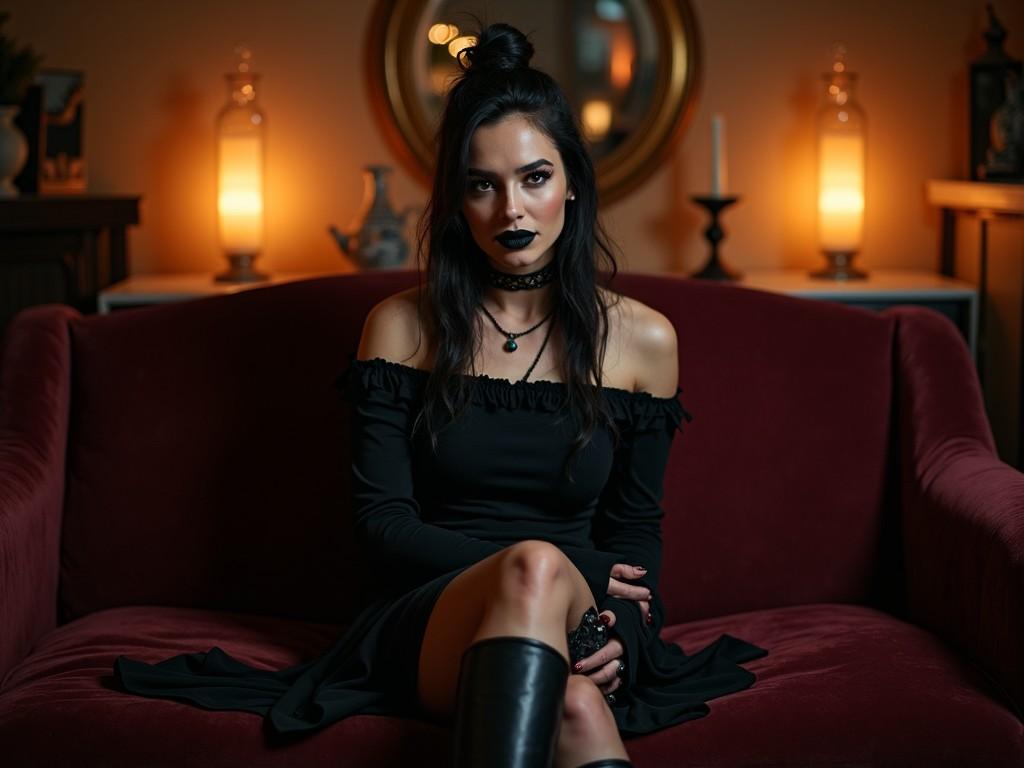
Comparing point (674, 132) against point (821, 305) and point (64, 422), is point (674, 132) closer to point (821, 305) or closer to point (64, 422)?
point (821, 305)

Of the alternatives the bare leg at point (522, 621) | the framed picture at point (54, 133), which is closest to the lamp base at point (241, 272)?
the framed picture at point (54, 133)

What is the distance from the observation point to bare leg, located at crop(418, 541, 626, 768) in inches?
63.3

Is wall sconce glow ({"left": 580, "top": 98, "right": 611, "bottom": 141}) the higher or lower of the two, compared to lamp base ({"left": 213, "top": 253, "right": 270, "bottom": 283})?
higher

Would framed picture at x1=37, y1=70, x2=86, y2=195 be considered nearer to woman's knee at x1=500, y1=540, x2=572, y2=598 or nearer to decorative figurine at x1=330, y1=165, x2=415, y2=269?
decorative figurine at x1=330, y1=165, x2=415, y2=269

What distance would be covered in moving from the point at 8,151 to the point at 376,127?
96 cm

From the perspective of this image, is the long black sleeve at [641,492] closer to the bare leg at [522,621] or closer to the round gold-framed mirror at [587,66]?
the bare leg at [522,621]

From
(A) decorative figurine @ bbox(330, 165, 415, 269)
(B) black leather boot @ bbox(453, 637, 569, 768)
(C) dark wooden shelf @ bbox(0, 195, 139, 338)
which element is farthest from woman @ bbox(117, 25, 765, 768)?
(C) dark wooden shelf @ bbox(0, 195, 139, 338)

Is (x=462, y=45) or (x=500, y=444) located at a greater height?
(x=462, y=45)

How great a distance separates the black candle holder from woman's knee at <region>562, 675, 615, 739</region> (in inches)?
78.6

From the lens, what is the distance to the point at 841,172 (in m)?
3.56

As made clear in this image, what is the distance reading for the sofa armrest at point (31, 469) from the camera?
210 centimetres

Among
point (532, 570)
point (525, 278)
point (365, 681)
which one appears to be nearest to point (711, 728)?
point (532, 570)

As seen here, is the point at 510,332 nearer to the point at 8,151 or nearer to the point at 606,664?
the point at 606,664

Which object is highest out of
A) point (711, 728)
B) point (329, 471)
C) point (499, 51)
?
point (499, 51)
